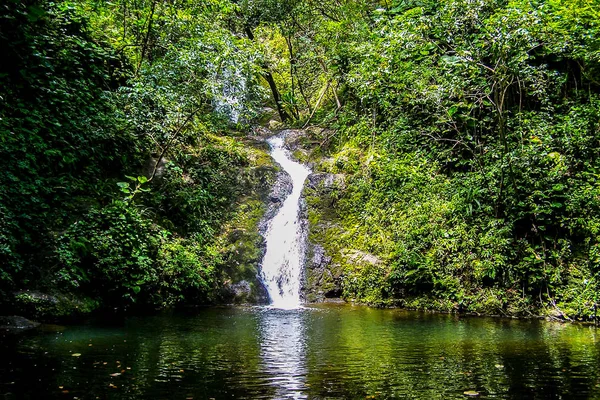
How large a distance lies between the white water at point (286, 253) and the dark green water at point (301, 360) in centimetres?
451

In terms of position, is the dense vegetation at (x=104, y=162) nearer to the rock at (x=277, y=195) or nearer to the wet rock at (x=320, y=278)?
the rock at (x=277, y=195)

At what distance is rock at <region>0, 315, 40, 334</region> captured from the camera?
23.0 ft

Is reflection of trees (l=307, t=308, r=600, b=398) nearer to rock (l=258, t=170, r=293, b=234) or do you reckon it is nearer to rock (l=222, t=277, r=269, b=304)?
rock (l=222, t=277, r=269, b=304)

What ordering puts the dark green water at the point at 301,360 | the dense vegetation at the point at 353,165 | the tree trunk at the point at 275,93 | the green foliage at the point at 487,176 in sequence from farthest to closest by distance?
the tree trunk at the point at 275,93 < the green foliage at the point at 487,176 < the dense vegetation at the point at 353,165 < the dark green water at the point at 301,360

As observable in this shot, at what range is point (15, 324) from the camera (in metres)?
7.27

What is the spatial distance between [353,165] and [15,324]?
37.1 ft

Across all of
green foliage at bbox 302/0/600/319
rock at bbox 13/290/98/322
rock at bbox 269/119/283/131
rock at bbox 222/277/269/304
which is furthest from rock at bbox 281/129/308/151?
rock at bbox 13/290/98/322

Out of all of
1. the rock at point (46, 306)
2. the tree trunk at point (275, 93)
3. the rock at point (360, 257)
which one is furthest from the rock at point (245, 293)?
the tree trunk at point (275, 93)

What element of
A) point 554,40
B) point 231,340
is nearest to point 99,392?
point 231,340

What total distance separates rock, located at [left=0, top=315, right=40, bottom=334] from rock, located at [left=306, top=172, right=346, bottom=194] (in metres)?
10.2

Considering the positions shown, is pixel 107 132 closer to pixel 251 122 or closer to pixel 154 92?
pixel 154 92

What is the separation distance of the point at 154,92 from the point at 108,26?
5.00 metres

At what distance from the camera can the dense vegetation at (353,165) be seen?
9.05 metres

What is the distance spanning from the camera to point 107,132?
10836mm
